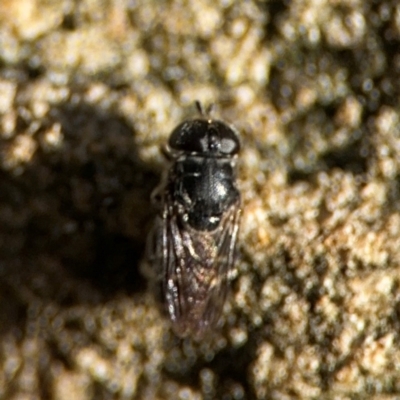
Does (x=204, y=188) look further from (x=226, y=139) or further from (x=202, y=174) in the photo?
(x=226, y=139)


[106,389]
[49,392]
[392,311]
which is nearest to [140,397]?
[106,389]

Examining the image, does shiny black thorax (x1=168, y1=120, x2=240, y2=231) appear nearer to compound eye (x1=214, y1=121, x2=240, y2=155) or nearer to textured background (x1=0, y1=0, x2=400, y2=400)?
compound eye (x1=214, y1=121, x2=240, y2=155)

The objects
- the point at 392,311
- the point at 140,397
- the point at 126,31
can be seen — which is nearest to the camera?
the point at 392,311

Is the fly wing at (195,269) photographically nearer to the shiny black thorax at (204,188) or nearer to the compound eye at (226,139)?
the shiny black thorax at (204,188)

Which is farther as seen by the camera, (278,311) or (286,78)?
(286,78)

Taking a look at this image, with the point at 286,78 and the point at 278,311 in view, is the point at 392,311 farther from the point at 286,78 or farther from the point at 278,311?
the point at 286,78

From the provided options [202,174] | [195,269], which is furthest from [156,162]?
[195,269]

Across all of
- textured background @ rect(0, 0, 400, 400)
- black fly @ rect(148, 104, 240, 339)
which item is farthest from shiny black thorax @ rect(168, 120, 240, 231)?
textured background @ rect(0, 0, 400, 400)
